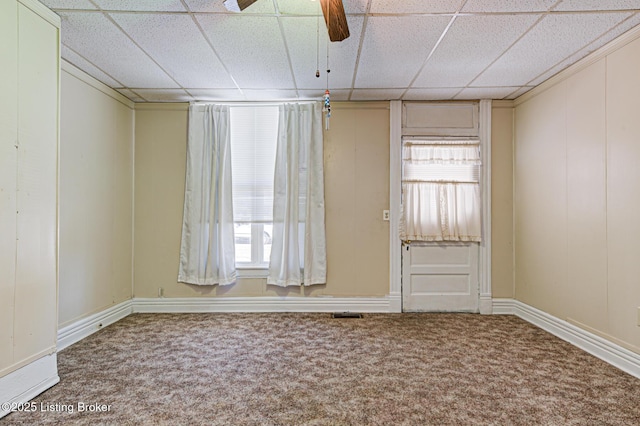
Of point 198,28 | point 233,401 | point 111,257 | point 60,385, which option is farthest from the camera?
point 111,257

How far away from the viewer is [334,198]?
400 cm

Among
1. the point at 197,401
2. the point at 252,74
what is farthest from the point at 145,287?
the point at 252,74

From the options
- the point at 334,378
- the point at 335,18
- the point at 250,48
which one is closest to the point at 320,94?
the point at 250,48

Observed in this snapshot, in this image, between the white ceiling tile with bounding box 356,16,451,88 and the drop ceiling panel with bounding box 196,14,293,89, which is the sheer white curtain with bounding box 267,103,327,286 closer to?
the drop ceiling panel with bounding box 196,14,293,89

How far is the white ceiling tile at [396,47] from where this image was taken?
2330mm

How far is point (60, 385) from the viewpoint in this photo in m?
2.26

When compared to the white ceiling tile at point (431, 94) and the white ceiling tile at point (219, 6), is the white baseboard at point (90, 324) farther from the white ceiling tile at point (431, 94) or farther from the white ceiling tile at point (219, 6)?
the white ceiling tile at point (431, 94)

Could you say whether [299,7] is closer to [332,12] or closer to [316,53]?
[332,12]

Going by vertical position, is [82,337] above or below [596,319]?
below

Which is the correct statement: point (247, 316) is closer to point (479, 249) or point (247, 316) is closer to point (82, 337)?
point (82, 337)

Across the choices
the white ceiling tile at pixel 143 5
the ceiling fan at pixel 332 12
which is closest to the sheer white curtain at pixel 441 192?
the ceiling fan at pixel 332 12

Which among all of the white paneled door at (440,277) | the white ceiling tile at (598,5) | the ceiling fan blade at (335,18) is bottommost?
the white paneled door at (440,277)

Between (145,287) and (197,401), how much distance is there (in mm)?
2337

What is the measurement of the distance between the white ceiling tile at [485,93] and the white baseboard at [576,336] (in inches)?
92.1
